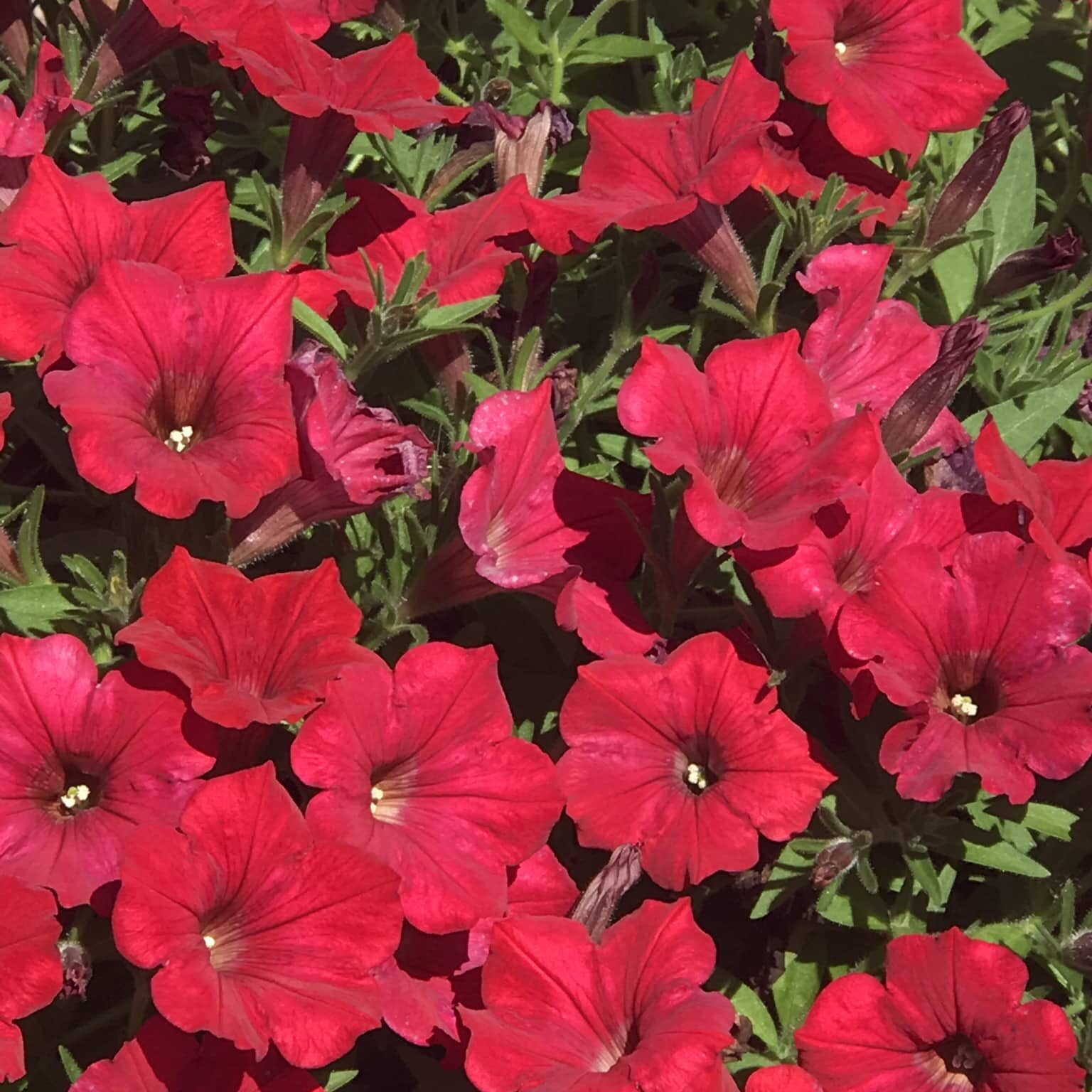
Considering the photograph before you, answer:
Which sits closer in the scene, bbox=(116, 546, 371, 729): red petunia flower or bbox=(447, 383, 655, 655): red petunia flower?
bbox=(116, 546, 371, 729): red petunia flower

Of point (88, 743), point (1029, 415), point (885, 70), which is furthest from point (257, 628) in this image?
point (885, 70)

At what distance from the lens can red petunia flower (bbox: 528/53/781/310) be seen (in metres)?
2.01

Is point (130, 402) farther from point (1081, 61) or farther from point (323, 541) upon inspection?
point (1081, 61)

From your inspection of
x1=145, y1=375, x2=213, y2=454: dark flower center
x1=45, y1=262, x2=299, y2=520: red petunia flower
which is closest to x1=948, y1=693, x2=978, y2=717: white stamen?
x1=45, y1=262, x2=299, y2=520: red petunia flower

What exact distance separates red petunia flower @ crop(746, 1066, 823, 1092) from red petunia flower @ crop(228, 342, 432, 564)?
80 centimetres

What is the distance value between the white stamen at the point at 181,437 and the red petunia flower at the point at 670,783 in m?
0.58

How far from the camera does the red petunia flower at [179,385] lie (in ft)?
5.46

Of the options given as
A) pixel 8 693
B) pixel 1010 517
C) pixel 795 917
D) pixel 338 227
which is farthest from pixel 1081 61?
pixel 8 693

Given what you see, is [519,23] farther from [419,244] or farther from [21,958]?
[21,958]

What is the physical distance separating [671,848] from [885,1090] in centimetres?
39

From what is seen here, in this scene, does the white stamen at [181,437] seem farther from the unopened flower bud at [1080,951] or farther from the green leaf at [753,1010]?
the unopened flower bud at [1080,951]

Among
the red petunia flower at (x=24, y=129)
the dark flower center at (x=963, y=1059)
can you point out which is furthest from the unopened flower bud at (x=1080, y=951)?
the red petunia flower at (x=24, y=129)

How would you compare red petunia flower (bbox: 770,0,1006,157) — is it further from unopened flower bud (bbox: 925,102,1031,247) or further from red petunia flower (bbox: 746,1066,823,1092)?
red petunia flower (bbox: 746,1066,823,1092)

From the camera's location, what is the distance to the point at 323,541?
2.05 metres
